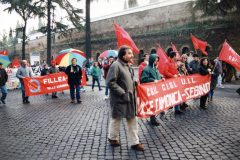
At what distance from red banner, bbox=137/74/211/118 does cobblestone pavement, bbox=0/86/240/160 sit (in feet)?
1.71

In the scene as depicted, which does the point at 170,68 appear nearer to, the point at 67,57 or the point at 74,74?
the point at 74,74

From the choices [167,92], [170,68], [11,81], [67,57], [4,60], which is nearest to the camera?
[167,92]

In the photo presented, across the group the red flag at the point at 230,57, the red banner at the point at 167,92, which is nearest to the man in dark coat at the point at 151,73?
the red banner at the point at 167,92

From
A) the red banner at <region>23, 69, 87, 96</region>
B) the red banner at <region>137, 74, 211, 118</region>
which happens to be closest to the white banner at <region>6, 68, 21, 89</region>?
the red banner at <region>23, 69, 87, 96</region>

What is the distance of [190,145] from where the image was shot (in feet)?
12.8

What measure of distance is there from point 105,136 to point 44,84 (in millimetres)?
6153

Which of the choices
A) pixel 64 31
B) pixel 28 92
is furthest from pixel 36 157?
pixel 64 31

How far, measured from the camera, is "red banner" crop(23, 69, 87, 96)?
356 inches

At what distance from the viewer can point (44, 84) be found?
9.62 m

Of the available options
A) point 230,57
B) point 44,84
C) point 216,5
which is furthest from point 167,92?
point 216,5

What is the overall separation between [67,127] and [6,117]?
2607 mm

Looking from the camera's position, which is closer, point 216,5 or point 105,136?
point 105,136

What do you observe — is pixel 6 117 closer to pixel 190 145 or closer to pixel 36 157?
pixel 36 157

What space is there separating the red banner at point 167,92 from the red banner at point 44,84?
20.7ft
